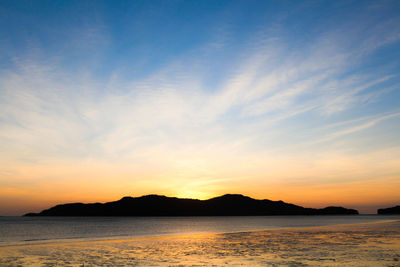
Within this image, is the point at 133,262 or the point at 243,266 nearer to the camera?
the point at 243,266

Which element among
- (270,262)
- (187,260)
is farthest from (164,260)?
(270,262)

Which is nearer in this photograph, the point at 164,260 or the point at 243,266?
the point at 243,266

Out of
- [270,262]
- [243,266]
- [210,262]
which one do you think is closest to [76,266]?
[210,262]

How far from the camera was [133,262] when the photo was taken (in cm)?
2497

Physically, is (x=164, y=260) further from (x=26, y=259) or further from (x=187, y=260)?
(x=26, y=259)

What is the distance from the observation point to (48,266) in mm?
23562

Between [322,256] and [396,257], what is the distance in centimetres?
542

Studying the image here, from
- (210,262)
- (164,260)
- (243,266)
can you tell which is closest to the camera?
(243,266)

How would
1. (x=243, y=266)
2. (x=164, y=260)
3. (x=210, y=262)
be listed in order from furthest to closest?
(x=164, y=260)
(x=210, y=262)
(x=243, y=266)

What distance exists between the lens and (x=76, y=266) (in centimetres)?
2327

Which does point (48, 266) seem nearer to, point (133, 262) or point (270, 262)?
point (133, 262)

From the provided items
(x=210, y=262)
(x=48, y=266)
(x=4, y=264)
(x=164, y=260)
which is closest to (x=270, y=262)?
(x=210, y=262)

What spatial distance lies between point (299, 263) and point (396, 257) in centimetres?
824

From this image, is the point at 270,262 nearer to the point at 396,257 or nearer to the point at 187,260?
the point at 187,260
